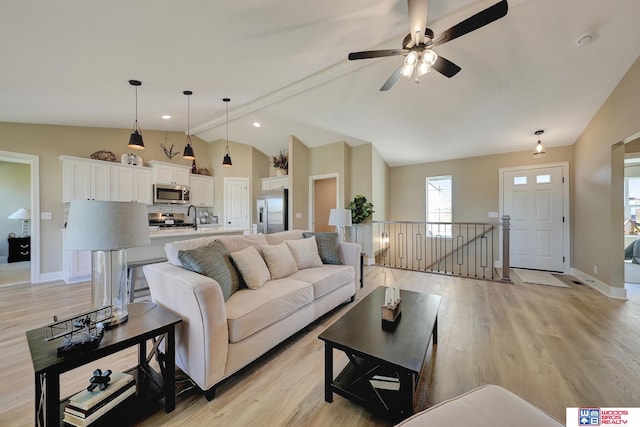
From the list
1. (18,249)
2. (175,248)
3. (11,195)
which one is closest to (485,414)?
(175,248)

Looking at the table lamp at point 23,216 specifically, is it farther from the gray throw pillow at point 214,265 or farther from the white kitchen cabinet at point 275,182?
the gray throw pillow at point 214,265

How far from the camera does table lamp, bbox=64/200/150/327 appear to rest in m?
1.29

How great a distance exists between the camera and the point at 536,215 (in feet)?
15.5

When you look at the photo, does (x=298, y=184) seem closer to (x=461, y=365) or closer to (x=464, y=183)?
(x=464, y=183)

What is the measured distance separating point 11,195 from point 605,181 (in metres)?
11.5

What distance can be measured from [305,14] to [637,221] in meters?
7.92

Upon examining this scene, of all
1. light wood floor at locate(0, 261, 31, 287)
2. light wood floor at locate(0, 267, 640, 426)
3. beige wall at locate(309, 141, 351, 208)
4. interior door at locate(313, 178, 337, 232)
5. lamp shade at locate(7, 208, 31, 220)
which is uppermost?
beige wall at locate(309, 141, 351, 208)

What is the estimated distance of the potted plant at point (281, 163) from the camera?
609 centimetres

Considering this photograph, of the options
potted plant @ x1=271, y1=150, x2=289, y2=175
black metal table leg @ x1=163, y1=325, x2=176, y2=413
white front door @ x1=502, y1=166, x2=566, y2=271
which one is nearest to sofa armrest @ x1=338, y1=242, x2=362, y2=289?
black metal table leg @ x1=163, y1=325, x2=176, y2=413

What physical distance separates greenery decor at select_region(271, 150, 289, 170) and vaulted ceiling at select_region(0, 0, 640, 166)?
5.63 feet

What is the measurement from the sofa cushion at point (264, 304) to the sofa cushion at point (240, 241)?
0.49 meters

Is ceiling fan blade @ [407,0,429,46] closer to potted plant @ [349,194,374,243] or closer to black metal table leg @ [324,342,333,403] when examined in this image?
black metal table leg @ [324,342,333,403]

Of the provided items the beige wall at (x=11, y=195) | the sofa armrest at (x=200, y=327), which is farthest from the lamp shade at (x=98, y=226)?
the beige wall at (x=11, y=195)

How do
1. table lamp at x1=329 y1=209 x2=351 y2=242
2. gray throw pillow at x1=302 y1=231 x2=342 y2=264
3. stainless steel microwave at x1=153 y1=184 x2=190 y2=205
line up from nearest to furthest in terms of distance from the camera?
gray throw pillow at x1=302 y1=231 x2=342 y2=264
table lamp at x1=329 y1=209 x2=351 y2=242
stainless steel microwave at x1=153 y1=184 x2=190 y2=205
